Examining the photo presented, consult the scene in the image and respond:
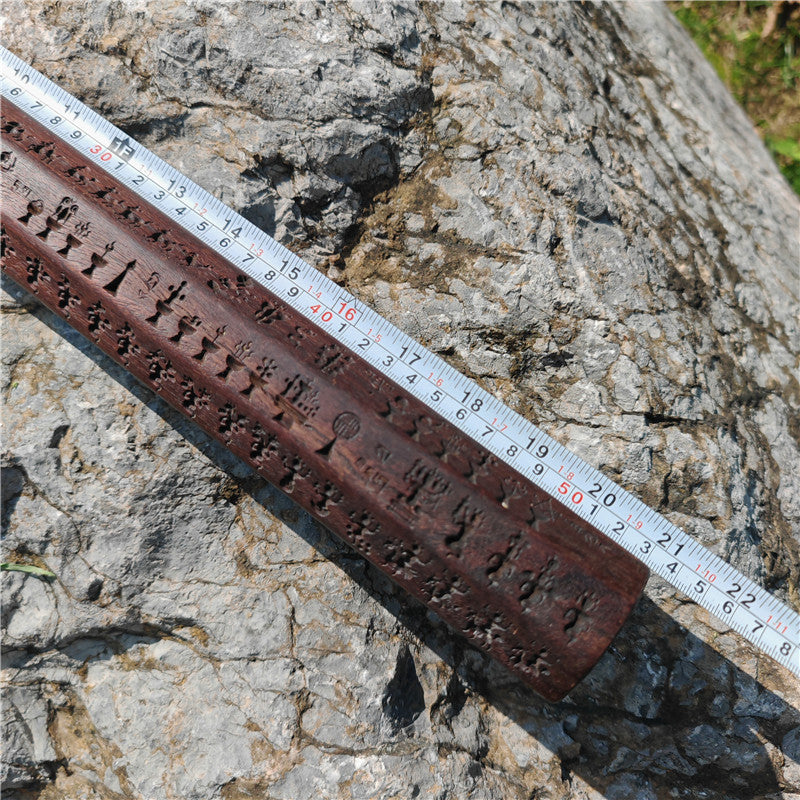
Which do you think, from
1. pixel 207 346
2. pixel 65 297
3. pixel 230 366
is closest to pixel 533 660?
pixel 230 366

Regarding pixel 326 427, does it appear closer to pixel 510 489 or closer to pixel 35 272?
pixel 510 489

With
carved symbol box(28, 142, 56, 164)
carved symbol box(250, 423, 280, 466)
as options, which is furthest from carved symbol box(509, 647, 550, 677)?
carved symbol box(28, 142, 56, 164)

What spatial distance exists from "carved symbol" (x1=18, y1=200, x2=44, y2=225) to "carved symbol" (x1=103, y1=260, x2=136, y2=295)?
358 mm

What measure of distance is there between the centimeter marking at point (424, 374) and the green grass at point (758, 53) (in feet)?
12.8

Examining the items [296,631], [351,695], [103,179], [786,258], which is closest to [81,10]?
[103,179]

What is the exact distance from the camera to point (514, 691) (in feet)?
7.87

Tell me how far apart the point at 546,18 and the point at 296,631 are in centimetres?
283

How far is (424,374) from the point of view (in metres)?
2.37

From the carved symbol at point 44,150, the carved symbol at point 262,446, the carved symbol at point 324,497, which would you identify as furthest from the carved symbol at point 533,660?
the carved symbol at point 44,150

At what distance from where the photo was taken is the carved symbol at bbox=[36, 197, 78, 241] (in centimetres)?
212

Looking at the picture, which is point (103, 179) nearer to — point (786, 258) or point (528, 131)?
point (528, 131)

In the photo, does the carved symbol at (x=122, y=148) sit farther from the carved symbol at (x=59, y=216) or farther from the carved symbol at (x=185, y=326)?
the carved symbol at (x=185, y=326)

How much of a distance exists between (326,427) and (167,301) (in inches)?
26.3

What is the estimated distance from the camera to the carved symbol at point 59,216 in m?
2.12
